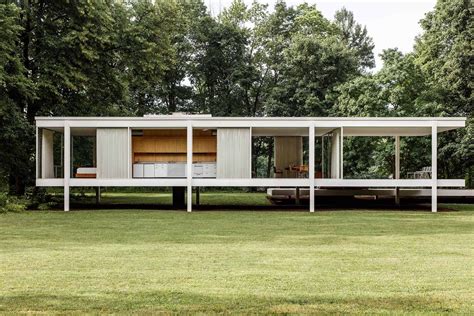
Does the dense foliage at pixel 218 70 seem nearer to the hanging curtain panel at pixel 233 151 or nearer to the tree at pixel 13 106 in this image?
the tree at pixel 13 106

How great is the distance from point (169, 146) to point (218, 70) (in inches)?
789

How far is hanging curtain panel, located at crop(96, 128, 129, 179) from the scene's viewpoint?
78.6 feet

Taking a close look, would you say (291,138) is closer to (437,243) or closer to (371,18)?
(437,243)

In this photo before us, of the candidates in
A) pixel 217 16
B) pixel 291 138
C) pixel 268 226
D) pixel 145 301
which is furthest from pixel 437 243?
pixel 217 16

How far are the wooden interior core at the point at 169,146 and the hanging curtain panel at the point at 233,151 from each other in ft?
4.94

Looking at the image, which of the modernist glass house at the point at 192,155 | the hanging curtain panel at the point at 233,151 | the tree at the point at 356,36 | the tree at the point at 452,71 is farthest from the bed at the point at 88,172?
the tree at the point at 356,36

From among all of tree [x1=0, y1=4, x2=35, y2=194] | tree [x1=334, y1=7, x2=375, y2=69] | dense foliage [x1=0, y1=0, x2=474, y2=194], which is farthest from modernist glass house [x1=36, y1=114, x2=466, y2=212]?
tree [x1=334, y1=7, x2=375, y2=69]

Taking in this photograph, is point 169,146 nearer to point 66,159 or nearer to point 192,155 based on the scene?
point 192,155

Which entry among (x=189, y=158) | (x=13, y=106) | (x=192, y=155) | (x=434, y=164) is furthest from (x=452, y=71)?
(x=13, y=106)

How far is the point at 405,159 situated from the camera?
36969mm

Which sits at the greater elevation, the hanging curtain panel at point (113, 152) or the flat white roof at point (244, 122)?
the flat white roof at point (244, 122)

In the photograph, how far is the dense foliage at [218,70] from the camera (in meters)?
27.8

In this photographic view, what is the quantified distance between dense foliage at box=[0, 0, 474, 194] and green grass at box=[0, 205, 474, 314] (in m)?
10.8

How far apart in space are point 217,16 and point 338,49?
11.5 m
